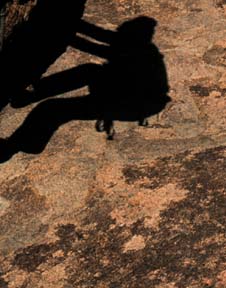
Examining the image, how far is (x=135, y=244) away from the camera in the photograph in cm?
301

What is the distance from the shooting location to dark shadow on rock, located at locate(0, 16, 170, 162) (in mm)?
3797

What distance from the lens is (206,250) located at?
115 inches

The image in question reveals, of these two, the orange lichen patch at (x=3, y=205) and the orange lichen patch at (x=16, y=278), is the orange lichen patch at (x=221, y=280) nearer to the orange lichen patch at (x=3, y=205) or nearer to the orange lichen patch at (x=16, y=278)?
the orange lichen patch at (x=16, y=278)

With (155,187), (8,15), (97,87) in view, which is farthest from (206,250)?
(8,15)

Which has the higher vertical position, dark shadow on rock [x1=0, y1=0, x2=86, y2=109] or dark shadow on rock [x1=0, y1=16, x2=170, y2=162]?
dark shadow on rock [x1=0, y1=0, x2=86, y2=109]

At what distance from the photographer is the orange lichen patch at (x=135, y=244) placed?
2992 mm

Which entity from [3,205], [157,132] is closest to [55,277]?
[3,205]

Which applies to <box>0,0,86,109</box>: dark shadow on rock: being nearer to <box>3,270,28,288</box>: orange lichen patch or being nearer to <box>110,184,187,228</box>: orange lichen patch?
<box>110,184,187,228</box>: orange lichen patch

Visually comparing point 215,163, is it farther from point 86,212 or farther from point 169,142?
point 86,212

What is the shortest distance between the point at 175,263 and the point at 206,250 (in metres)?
0.16

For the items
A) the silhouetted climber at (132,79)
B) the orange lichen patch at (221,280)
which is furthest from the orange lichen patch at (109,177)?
the orange lichen patch at (221,280)

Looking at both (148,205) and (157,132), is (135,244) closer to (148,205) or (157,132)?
(148,205)

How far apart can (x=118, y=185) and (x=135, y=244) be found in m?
0.44

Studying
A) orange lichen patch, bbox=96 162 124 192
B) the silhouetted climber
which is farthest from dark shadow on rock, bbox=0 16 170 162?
orange lichen patch, bbox=96 162 124 192
